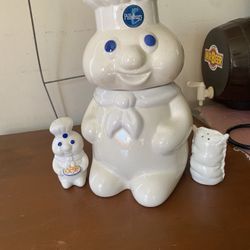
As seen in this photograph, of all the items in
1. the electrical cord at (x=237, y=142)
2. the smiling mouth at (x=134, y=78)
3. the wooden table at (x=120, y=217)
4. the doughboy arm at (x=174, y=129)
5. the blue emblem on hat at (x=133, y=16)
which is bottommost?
the electrical cord at (x=237, y=142)

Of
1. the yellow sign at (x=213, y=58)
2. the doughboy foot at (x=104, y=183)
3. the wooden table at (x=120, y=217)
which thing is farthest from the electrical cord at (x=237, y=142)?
the doughboy foot at (x=104, y=183)

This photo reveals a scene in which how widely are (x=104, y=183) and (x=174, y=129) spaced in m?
0.15

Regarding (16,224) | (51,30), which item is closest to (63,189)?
(16,224)

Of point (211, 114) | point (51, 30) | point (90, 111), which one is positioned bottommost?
point (211, 114)

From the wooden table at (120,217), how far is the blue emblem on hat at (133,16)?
29cm

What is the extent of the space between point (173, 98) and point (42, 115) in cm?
42

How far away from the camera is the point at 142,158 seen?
54 centimetres

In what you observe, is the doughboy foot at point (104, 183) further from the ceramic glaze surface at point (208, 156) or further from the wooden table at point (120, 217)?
the ceramic glaze surface at point (208, 156)

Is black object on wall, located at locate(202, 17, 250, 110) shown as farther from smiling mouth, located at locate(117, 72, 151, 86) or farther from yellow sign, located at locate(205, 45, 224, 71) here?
smiling mouth, located at locate(117, 72, 151, 86)

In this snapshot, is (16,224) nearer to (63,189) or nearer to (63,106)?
(63,189)

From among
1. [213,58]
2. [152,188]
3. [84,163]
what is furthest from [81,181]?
[213,58]

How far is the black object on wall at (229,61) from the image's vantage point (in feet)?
2.44

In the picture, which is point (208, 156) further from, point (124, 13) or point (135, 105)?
point (124, 13)

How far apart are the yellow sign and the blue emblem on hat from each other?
34 centimetres
